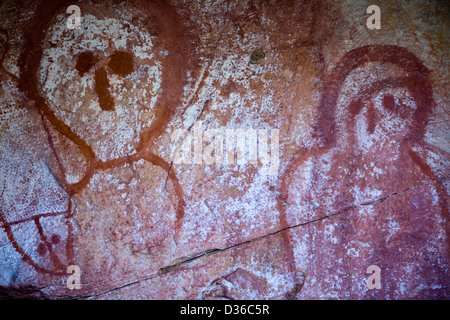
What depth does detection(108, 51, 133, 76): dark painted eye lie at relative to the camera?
1.44 metres

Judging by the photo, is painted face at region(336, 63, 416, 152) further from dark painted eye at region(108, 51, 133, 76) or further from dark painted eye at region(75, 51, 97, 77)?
dark painted eye at region(75, 51, 97, 77)

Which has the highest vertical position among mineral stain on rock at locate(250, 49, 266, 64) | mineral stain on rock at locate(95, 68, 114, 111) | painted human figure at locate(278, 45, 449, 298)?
mineral stain on rock at locate(250, 49, 266, 64)

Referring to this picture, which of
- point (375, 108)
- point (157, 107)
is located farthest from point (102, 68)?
point (375, 108)

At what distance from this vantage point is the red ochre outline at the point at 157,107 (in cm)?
144

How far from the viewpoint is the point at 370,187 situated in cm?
137

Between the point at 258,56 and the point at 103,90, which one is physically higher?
the point at 258,56

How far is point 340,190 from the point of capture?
→ 1.39 m

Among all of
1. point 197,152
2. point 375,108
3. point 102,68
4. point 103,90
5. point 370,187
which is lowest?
point 370,187

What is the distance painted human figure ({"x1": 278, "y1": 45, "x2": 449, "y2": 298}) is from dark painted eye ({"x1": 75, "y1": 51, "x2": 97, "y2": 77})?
3.57ft

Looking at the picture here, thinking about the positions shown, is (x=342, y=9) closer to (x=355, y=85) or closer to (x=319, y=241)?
(x=355, y=85)

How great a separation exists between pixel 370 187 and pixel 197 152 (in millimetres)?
829

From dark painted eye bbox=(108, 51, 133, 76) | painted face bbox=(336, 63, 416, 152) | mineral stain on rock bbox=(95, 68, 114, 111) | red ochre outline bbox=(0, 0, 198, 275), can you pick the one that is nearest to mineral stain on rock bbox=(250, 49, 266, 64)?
red ochre outline bbox=(0, 0, 198, 275)

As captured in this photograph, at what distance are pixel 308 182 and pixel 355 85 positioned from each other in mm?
503

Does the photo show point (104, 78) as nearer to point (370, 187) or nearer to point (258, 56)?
point (258, 56)
